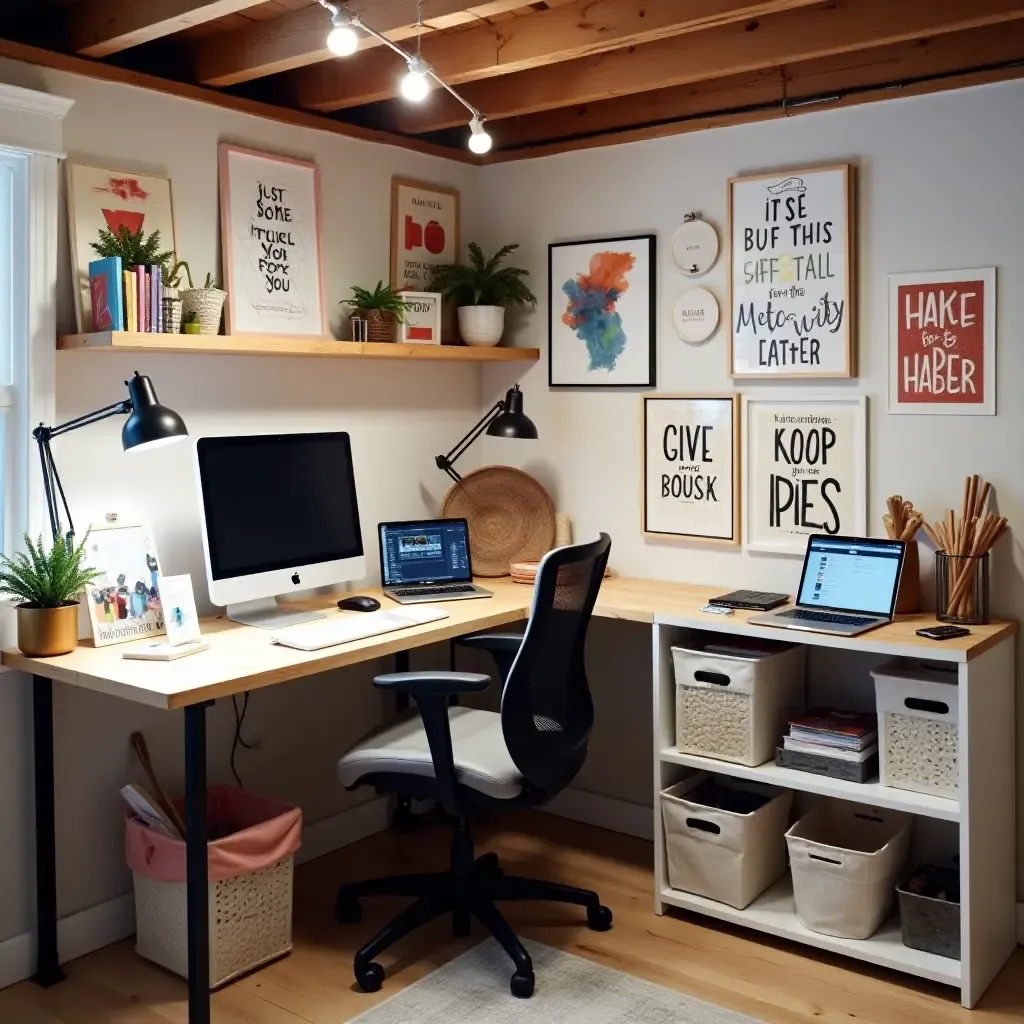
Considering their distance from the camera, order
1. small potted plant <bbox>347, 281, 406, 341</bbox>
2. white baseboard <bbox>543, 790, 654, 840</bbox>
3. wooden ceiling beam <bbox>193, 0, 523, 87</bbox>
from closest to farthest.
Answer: wooden ceiling beam <bbox>193, 0, 523, 87</bbox>, small potted plant <bbox>347, 281, 406, 341</bbox>, white baseboard <bbox>543, 790, 654, 840</bbox>

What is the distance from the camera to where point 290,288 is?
3.37m

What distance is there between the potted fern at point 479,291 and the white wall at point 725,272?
135mm

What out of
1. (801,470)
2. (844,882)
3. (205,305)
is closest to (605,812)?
(844,882)

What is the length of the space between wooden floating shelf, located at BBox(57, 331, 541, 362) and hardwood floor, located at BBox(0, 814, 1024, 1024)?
1543 millimetres

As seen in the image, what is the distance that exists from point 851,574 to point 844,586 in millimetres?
37

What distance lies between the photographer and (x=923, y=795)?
2.79m

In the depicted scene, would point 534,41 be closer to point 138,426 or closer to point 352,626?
point 138,426

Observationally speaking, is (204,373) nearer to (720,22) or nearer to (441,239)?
(441,239)

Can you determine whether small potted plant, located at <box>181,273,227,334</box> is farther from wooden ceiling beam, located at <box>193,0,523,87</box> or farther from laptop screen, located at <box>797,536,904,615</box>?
laptop screen, located at <box>797,536,904,615</box>

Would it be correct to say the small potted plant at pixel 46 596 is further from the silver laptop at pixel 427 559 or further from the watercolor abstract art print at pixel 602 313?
the watercolor abstract art print at pixel 602 313

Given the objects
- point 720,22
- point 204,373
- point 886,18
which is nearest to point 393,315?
point 204,373

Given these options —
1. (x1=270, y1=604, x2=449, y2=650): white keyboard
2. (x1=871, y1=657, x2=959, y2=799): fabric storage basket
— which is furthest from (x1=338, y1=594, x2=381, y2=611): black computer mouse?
(x1=871, y1=657, x2=959, y2=799): fabric storage basket

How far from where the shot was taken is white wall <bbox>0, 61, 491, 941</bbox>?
9.48ft

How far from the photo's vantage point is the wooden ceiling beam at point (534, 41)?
2609 mm
